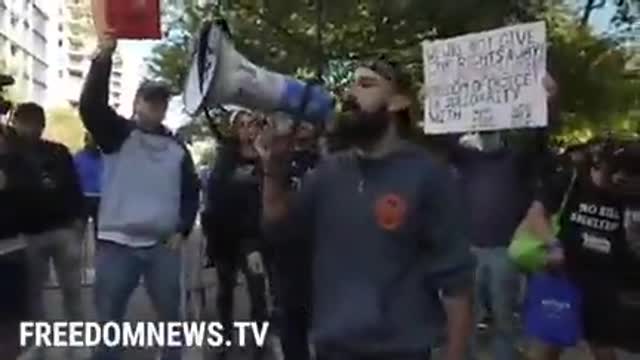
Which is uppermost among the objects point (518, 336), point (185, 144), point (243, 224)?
point (185, 144)

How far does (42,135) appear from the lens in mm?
4777

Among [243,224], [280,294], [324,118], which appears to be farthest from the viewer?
A: [243,224]

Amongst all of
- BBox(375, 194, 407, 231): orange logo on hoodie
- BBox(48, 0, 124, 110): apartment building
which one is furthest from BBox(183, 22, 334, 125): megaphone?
BBox(375, 194, 407, 231): orange logo on hoodie

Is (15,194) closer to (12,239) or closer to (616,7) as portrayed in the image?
(12,239)

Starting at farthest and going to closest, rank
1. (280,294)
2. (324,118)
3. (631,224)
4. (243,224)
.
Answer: (243,224) < (631,224) < (280,294) < (324,118)

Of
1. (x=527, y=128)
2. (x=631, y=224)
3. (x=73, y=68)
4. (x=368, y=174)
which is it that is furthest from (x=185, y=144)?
(x=368, y=174)

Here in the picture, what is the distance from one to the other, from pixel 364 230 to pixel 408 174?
0.50ft

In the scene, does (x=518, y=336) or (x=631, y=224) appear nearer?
(x=631, y=224)

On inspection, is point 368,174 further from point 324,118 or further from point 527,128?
point 527,128

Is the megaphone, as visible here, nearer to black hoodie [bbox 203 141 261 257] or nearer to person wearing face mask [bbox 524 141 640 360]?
black hoodie [bbox 203 141 261 257]

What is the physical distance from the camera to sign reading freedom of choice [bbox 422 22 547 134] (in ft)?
15.6

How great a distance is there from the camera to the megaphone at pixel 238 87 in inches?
176

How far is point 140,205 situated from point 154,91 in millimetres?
401

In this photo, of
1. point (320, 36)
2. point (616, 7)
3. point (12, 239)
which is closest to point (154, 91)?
point (12, 239)
